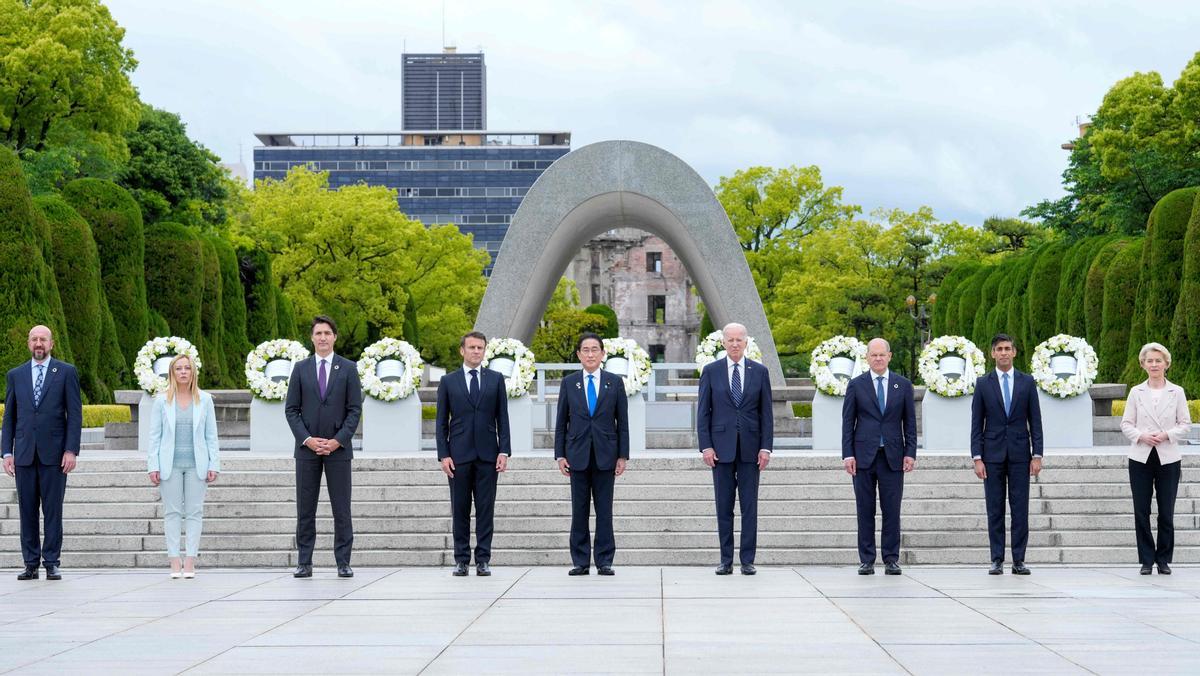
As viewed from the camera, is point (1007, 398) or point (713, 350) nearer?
point (1007, 398)

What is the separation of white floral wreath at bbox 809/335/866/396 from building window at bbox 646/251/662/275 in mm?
52637

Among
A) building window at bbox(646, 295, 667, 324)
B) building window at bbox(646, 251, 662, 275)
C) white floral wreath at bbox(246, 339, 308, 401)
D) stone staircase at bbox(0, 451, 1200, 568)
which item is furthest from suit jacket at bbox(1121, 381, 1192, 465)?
building window at bbox(646, 251, 662, 275)

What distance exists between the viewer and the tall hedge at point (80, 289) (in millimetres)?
24703

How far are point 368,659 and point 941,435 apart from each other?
410 inches

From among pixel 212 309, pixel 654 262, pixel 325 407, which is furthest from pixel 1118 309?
pixel 654 262

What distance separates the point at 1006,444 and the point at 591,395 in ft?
9.87

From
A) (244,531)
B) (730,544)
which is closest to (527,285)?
(244,531)

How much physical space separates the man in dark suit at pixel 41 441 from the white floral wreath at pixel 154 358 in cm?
558

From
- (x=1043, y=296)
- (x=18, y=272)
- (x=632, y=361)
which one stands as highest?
(x=1043, y=296)

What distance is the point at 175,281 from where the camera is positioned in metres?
31.9

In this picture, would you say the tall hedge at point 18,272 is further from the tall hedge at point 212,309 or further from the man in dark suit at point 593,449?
the man in dark suit at point 593,449

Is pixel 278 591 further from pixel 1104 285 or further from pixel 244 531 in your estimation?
pixel 1104 285

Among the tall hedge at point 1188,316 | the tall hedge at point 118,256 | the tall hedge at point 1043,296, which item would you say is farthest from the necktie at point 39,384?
the tall hedge at point 1043,296

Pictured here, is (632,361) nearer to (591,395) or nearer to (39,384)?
(591,395)
